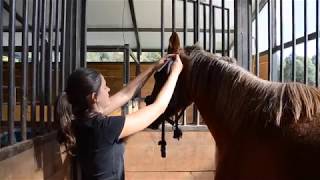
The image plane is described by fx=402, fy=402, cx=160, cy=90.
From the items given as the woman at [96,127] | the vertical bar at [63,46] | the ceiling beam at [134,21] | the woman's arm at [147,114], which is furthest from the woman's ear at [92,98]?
the ceiling beam at [134,21]

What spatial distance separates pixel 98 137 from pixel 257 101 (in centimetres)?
57

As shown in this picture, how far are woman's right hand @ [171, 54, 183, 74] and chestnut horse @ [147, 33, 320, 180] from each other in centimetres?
4

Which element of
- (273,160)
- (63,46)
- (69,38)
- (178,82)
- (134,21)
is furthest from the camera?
(134,21)

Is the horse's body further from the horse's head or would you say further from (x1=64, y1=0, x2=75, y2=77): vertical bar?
(x1=64, y1=0, x2=75, y2=77): vertical bar

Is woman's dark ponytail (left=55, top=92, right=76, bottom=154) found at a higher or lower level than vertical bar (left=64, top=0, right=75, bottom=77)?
lower

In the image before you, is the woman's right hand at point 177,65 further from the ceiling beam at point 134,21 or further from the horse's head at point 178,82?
the ceiling beam at point 134,21

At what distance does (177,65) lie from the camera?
1.62 m

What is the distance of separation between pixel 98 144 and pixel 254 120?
54cm

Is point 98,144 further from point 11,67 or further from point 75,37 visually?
point 75,37

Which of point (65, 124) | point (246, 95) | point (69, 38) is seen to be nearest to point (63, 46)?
point (69, 38)

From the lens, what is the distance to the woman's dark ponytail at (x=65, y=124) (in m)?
1.49

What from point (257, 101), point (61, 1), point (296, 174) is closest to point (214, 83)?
point (257, 101)

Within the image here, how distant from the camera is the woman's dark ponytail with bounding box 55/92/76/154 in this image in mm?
1487

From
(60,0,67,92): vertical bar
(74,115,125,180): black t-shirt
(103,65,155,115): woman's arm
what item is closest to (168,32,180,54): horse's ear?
(103,65,155,115): woman's arm
